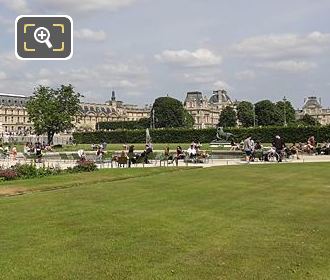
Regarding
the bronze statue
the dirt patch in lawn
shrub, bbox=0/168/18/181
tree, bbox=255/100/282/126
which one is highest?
tree, bbox=255/100/282/126

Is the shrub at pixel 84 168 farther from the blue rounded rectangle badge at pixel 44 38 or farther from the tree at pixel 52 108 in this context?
the tree at pixel 52 108

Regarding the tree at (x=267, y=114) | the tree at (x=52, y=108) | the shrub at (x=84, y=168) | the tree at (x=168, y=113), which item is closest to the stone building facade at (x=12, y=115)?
the tree at (x=168, y=113)

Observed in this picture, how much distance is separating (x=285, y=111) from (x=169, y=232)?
143 meters

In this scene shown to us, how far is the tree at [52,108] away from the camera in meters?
85.2

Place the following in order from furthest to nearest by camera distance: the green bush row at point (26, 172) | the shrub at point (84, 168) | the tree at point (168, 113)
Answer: the tree at point (168, 113) → the shrub at point (84, 168) → the green bush row at point (26, 172)

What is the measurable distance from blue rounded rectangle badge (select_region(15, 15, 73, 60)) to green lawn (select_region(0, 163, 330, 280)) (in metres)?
4.09

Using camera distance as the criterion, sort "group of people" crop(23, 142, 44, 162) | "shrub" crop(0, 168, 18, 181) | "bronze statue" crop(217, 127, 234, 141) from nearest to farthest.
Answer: "shrub" crop(0, 168, 18, 181)
"group of people" crop(23, 142, 44, 162)
"bronze statue" crop(217, 127, 234, 141)

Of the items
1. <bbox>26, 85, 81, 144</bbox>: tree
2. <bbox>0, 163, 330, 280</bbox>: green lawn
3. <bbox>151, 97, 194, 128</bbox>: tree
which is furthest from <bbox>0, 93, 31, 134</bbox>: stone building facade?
<bbox>0, 163, 330, 280</bbox>: green lawn

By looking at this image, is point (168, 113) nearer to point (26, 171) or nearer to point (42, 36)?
point (26, 171)

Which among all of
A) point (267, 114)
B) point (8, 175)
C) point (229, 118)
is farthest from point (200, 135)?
point (229, 118)

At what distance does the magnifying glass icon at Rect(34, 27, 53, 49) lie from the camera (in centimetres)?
1341

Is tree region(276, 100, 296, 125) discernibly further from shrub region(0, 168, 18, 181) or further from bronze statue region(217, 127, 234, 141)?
shrub region(0, 168, 18, 181)

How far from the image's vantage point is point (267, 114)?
486ft

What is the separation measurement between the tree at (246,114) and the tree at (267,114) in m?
4.04
